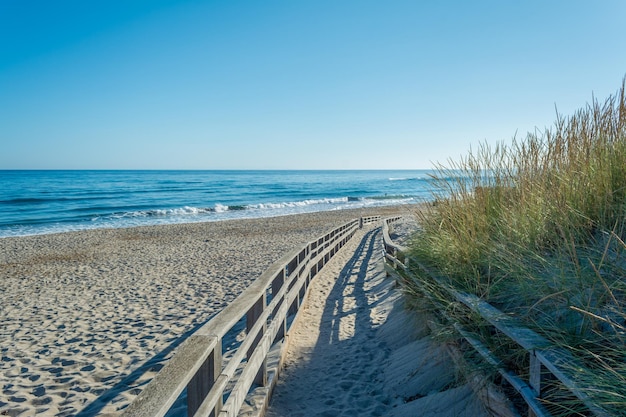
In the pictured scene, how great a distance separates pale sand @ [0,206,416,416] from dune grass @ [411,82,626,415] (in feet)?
7.45

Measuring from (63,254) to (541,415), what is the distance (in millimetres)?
16194

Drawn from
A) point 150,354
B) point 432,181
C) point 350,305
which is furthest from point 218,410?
point 350,305

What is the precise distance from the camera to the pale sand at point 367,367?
321cm

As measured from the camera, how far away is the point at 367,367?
171 inches

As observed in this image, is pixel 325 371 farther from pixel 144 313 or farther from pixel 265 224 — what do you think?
pixel 265 224

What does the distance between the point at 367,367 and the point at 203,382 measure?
8.34ft

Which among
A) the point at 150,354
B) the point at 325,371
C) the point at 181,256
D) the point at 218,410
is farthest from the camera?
the point at 181,256

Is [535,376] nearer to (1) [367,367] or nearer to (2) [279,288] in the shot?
(1) [367,367]

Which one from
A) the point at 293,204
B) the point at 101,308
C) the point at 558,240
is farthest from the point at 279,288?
the point at 293,204

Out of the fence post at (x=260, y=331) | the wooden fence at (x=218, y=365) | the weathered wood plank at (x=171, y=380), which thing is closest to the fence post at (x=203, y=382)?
the wooden fence at (x=218, y=365)

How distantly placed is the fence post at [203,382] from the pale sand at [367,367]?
1371mm

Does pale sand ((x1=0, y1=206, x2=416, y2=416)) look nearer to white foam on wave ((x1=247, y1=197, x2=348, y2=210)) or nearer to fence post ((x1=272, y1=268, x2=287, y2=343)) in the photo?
fence post ((x1=272, y1=268, x2=287, y2=343))

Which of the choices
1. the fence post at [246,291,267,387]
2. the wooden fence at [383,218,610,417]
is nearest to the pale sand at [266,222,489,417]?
the fence post at [246,291,267,387]

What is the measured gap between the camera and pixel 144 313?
7.18 metres
